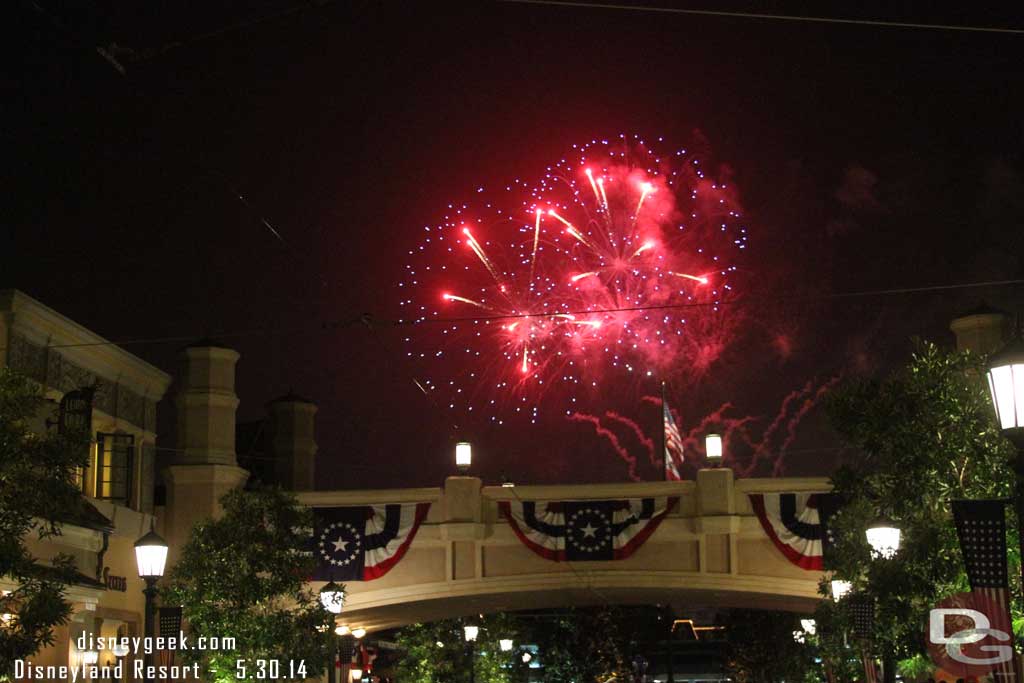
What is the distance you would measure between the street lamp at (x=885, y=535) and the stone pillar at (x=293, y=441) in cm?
2166

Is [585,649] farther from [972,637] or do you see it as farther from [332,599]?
[972,637]

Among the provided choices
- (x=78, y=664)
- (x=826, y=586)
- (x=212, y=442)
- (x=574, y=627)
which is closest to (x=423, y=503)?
(x=212, y=442)

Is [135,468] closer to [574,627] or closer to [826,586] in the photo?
[826,586]

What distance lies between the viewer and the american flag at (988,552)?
11.7m

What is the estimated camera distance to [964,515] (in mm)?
11898

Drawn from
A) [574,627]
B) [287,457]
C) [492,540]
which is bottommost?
[574,627]

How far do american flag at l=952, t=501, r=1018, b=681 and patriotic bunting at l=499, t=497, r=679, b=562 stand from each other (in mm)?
19435

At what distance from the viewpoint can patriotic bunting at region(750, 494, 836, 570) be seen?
99.3 feet

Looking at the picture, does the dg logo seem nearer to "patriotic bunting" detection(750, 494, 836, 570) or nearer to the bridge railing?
"patriotic bunting" detection(750, 494, 836, 570)

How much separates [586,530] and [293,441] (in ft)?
31.4

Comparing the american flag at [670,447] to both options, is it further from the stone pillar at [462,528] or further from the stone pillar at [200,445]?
the stone pillar at [200,445]

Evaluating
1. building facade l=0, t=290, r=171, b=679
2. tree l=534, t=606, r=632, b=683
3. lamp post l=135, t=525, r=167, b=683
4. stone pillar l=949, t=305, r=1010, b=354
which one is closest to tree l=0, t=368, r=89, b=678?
lamp post l=135, t=525, r=167, b=683

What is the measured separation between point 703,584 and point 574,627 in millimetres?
30299

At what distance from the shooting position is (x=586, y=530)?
3156 centimetres
